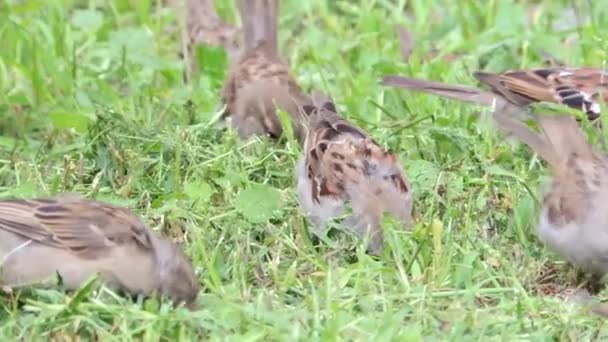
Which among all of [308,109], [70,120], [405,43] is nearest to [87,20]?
[405,43]

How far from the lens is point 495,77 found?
307 inches

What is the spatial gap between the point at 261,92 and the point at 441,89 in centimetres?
80

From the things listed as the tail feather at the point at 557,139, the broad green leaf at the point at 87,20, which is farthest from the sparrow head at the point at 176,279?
the broad green leaf at the point at 87,20

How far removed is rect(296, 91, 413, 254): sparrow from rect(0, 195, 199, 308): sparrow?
2.62 ft

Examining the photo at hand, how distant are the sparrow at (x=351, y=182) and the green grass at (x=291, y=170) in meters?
0.09

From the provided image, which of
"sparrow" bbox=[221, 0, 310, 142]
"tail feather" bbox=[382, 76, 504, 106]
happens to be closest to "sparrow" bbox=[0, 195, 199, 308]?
"sparrow" bbox=[221, 0, 310, 142]

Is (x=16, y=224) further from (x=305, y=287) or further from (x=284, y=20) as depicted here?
(x=284, y=20)

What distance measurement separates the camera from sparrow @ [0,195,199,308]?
5512mm

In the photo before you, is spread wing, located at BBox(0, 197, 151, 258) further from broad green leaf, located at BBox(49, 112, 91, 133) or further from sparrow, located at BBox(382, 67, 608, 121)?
sparrow, located at BBox(382, 67, 608, 121)

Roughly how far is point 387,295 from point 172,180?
1.46 metres

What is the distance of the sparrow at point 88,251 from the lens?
5.51 meters

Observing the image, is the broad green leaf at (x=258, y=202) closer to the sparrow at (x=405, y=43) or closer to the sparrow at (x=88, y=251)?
the sparrow at (x=88, y=251)

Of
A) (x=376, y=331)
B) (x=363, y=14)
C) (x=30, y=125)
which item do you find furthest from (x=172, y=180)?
(x=363, y=14)

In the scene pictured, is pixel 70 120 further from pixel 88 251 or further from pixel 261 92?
pixel 88 251
